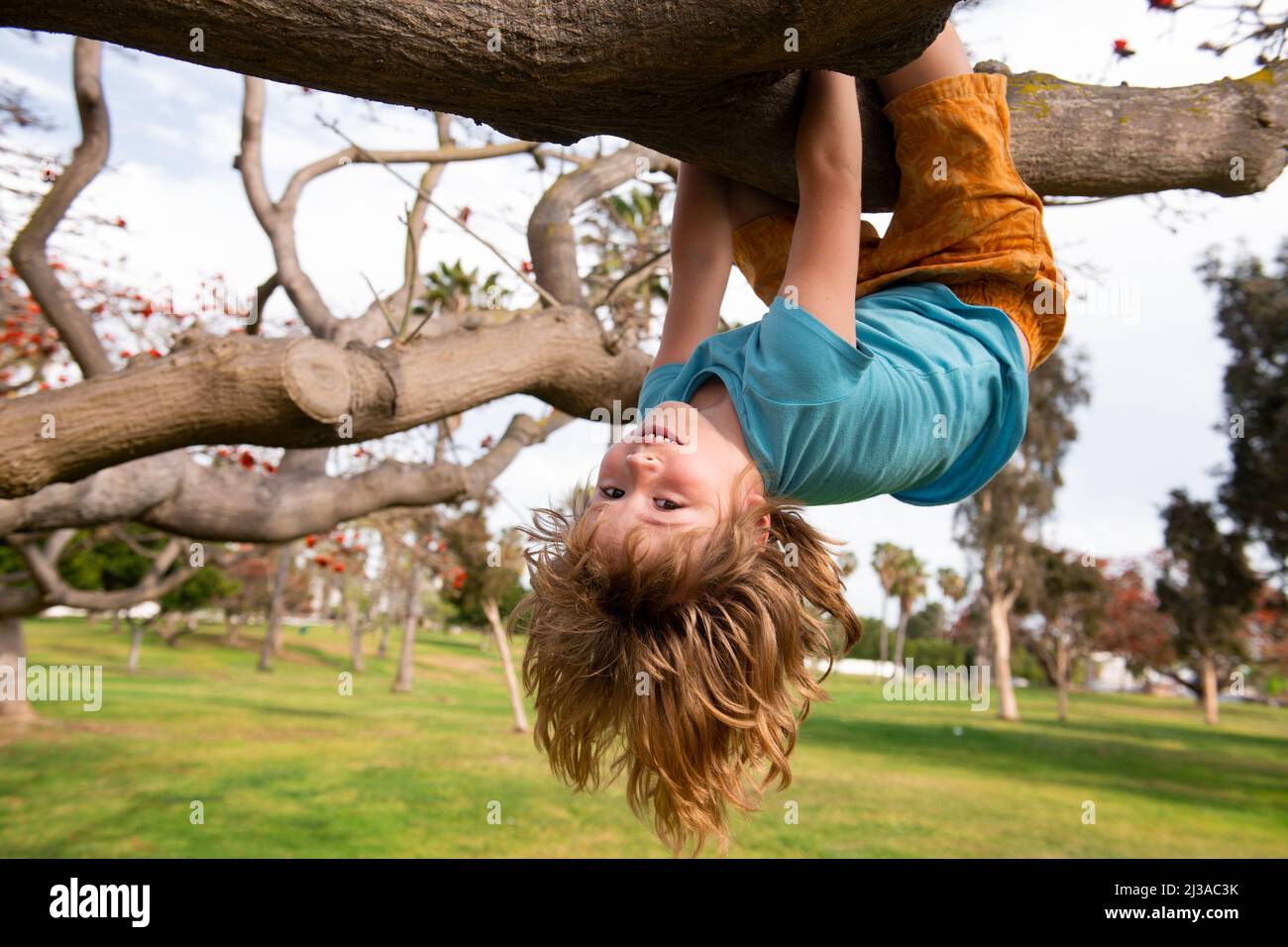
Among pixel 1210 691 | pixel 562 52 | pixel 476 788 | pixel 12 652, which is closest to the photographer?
pixel 562 52

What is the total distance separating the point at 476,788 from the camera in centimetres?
Result: 1496

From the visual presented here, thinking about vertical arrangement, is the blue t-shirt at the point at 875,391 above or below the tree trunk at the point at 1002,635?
above

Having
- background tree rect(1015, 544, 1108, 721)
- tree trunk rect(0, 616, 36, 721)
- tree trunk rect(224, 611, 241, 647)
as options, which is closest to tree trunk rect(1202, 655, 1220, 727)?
background tree rect(1015, 544, 1108, 721)

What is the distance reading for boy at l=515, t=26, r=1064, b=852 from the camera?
180 centimetres

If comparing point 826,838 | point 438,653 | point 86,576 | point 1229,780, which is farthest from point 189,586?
point 1229,780

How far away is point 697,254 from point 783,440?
68 cm

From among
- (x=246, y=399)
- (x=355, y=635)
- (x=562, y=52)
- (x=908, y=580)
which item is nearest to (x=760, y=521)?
(x=562, y=52)

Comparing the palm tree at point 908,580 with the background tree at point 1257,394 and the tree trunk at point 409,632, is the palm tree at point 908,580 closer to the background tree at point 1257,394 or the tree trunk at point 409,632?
the tree trunk at point 409,632

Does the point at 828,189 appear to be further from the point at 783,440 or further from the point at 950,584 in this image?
the point at 950,584

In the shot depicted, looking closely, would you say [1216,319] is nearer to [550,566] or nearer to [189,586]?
[550,566]

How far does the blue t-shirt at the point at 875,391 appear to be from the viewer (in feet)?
5.60

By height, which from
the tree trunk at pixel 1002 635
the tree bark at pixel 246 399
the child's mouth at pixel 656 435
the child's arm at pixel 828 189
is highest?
the child's arm at pixel 828 189

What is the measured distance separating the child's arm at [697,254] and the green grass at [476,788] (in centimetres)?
510

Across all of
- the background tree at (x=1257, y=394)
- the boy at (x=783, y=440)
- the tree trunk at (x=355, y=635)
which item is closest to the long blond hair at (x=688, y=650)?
the boy at (x=783, y=440)
